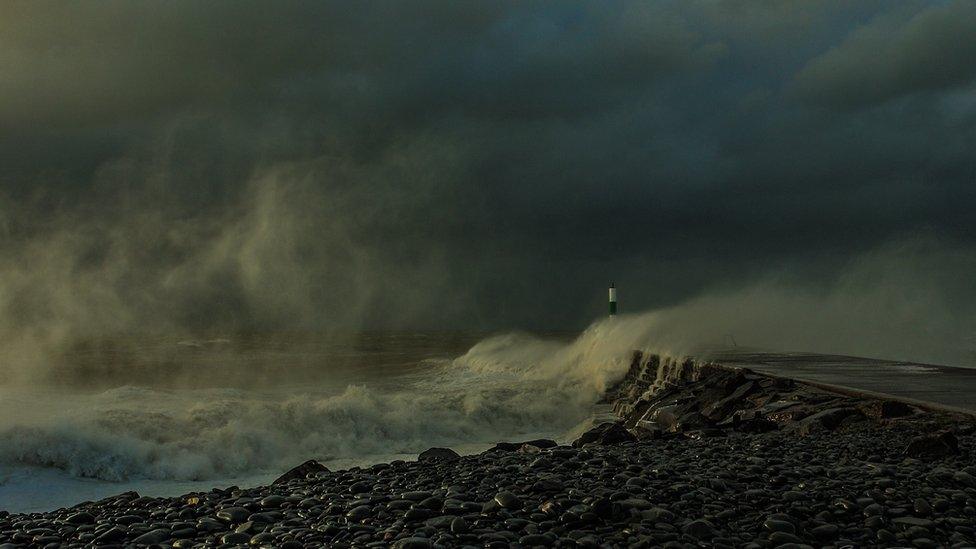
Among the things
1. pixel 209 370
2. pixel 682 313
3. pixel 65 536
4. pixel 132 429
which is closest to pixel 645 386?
pixel 682 313

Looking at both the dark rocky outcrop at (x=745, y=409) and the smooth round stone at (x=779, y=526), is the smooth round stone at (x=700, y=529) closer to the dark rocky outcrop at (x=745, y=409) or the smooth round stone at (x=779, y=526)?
the smooth round stone at (x=779, y=526)

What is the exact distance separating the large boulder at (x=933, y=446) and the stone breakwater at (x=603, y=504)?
0.01m

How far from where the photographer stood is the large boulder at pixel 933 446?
4887 millimetres

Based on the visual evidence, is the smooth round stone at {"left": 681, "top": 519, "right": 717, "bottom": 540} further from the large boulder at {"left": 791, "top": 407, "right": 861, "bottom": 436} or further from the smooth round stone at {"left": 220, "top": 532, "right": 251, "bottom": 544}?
the large boulder at {"left": 791, "top": 407, "right": 861, "bottom": 436}

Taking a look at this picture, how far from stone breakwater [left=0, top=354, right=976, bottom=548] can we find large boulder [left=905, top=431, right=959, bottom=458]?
0.01 meters

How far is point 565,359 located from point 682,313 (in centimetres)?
→ 477

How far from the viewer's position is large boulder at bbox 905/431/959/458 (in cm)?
489

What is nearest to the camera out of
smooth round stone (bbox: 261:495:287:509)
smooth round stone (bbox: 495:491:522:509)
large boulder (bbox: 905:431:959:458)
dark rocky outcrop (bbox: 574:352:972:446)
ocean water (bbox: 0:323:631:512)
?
smooth round stone (bbox: 495:491:522:509)

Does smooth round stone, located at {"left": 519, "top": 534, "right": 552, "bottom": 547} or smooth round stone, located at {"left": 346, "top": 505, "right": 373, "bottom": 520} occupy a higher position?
smooth round stone, located at {"left": 519, "top": 534, "right": 552, "bottom": 547}

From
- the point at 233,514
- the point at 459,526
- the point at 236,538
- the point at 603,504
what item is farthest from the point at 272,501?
the point at 603,504

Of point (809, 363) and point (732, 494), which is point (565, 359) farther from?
point (732, 494)

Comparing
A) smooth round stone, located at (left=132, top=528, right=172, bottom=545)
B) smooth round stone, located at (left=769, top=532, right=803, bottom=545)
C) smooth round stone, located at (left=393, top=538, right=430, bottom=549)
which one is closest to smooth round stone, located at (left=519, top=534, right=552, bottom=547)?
smooth round stone, located at (left=393, top=538, right=430, bottom=549)

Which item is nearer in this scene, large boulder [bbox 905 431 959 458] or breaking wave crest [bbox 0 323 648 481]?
large boulder [bbox 905 431 959 458]

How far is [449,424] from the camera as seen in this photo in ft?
44.7
